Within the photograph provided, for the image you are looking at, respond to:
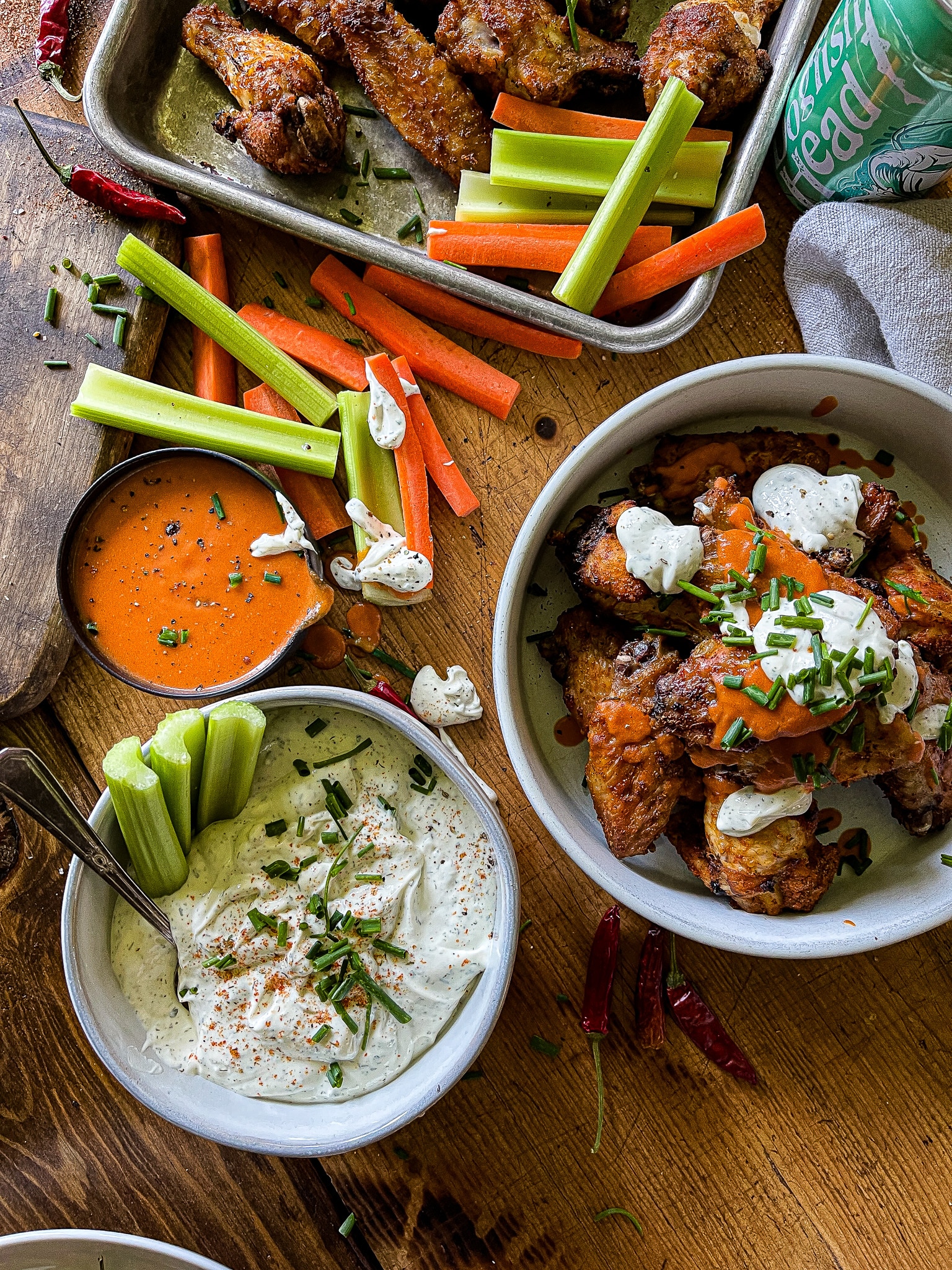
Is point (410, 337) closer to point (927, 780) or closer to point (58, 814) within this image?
point (58, 814)

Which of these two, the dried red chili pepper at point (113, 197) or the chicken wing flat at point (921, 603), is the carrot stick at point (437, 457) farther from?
the chicken wing flat at point (921, 603)

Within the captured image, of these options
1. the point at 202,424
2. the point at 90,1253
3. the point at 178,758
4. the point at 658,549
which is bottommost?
the point at 90,1253

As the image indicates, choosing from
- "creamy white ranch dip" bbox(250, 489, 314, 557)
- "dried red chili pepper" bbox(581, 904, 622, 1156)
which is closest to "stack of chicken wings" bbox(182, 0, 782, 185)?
"creamy white ranch dip" bbox(250, 489, 314, 557)

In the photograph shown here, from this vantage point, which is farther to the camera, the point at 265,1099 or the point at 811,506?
the point at 265,1099

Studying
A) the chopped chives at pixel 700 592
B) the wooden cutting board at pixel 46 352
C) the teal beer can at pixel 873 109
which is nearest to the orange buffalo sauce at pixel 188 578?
the wooden cutting board at pixel 46 352

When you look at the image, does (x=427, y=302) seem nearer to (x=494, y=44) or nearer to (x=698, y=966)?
(x=494, y=44)

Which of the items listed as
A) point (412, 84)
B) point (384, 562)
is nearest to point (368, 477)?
point (384, 562)

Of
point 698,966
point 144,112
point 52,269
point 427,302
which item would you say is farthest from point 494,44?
point 698,966

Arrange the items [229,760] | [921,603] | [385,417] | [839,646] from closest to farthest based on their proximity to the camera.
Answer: [839,646], [921,603], [229,760], [385,417]
